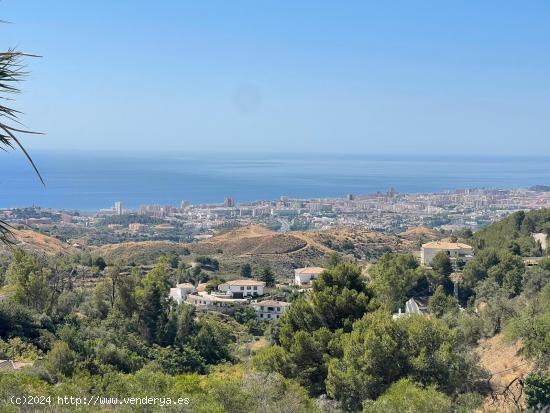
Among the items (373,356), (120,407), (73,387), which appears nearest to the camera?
(120,407)

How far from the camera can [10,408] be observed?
6.03m

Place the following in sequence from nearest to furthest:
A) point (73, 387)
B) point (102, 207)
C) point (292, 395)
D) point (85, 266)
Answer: point (73, 387)
point (292, 395)
point (85, 266)
point (102, 207)

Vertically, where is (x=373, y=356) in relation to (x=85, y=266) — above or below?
above

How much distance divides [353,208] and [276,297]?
68243 mm

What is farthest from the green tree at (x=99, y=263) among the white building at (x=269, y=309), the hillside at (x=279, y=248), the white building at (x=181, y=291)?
the white building at (x=269, y=309)

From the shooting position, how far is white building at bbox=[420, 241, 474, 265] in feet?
102

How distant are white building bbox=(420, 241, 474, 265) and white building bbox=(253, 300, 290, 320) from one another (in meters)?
7.85

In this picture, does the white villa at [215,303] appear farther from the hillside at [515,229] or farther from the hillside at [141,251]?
the hillside at [141,251]

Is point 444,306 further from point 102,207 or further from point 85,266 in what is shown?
point 102,207

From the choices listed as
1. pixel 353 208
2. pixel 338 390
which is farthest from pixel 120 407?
pixel 353 208

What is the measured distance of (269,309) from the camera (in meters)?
27.6

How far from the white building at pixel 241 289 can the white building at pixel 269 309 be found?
249cm

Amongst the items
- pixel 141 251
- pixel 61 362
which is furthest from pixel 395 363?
pixel 141 251

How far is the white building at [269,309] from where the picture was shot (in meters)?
27.1
